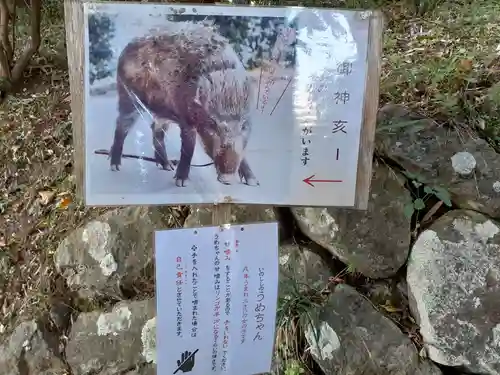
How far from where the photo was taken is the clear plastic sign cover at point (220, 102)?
5.63 feet

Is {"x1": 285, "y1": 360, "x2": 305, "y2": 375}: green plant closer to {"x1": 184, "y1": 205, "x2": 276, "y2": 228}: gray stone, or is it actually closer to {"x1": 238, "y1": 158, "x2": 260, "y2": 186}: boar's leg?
{"x1": 184, "y1": 205, "x2": 276, "y2": 228}: gray stone

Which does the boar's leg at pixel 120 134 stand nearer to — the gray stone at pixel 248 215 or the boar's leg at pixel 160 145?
the boar's leg at pixel 160 145

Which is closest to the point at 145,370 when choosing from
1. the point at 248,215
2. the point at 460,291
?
the point at 248,215

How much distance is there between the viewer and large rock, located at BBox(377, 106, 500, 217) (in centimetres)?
216

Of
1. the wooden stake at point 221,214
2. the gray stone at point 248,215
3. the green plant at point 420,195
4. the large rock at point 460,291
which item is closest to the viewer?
the wooden stake at point 221,214

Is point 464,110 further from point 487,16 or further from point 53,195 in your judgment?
point 53,195

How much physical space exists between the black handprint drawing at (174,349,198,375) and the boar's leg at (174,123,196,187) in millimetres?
668

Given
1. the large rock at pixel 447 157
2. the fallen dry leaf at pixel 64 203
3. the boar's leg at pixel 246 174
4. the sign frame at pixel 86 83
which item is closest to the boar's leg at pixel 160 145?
the sign frame at pixel 86 83

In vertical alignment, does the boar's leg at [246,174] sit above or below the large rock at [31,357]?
above

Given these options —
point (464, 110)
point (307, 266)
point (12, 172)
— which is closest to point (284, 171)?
point (307, 266)

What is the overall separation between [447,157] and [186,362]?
1371mm

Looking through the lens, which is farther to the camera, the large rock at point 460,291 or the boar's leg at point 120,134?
the large rock at point 460,291

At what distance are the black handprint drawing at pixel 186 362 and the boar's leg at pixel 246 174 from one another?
27.4 inches

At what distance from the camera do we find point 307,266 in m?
2.29
